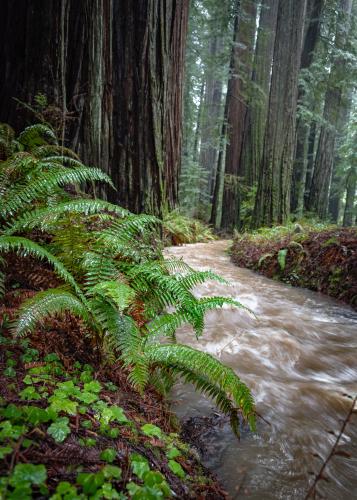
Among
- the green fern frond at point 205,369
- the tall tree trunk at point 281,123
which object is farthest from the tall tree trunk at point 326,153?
the green fern frond at point 205,369

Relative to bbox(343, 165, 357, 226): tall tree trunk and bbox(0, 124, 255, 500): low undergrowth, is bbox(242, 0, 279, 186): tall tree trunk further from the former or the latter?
bbox(0, 124, 255, 500): low undergrowth

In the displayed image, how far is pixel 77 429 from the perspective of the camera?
4.64ft

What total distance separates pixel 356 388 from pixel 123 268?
2.06 meters

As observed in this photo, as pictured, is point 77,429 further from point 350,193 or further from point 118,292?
point 350,193

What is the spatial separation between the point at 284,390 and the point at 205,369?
3.84 feet

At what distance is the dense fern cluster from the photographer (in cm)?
191

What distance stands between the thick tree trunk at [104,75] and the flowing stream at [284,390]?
1.97m

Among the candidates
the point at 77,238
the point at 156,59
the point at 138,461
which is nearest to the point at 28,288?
the point at 77,238

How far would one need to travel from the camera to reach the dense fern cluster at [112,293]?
1910mm

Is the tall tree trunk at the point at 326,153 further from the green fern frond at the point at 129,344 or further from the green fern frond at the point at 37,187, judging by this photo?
the green fern frond at the point at 129,344

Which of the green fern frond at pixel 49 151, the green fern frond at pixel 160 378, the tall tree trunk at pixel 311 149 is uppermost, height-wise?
the tall tree trunk at pixel 311 149

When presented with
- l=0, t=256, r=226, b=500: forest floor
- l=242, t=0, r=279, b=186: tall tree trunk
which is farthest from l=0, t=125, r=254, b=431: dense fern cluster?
l=242, t=0, r=279, b=186: tall tree trunk

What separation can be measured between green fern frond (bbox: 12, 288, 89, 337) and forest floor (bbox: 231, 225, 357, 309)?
165 inches

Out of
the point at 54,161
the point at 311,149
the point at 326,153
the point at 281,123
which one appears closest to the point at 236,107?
the point at 326,153
